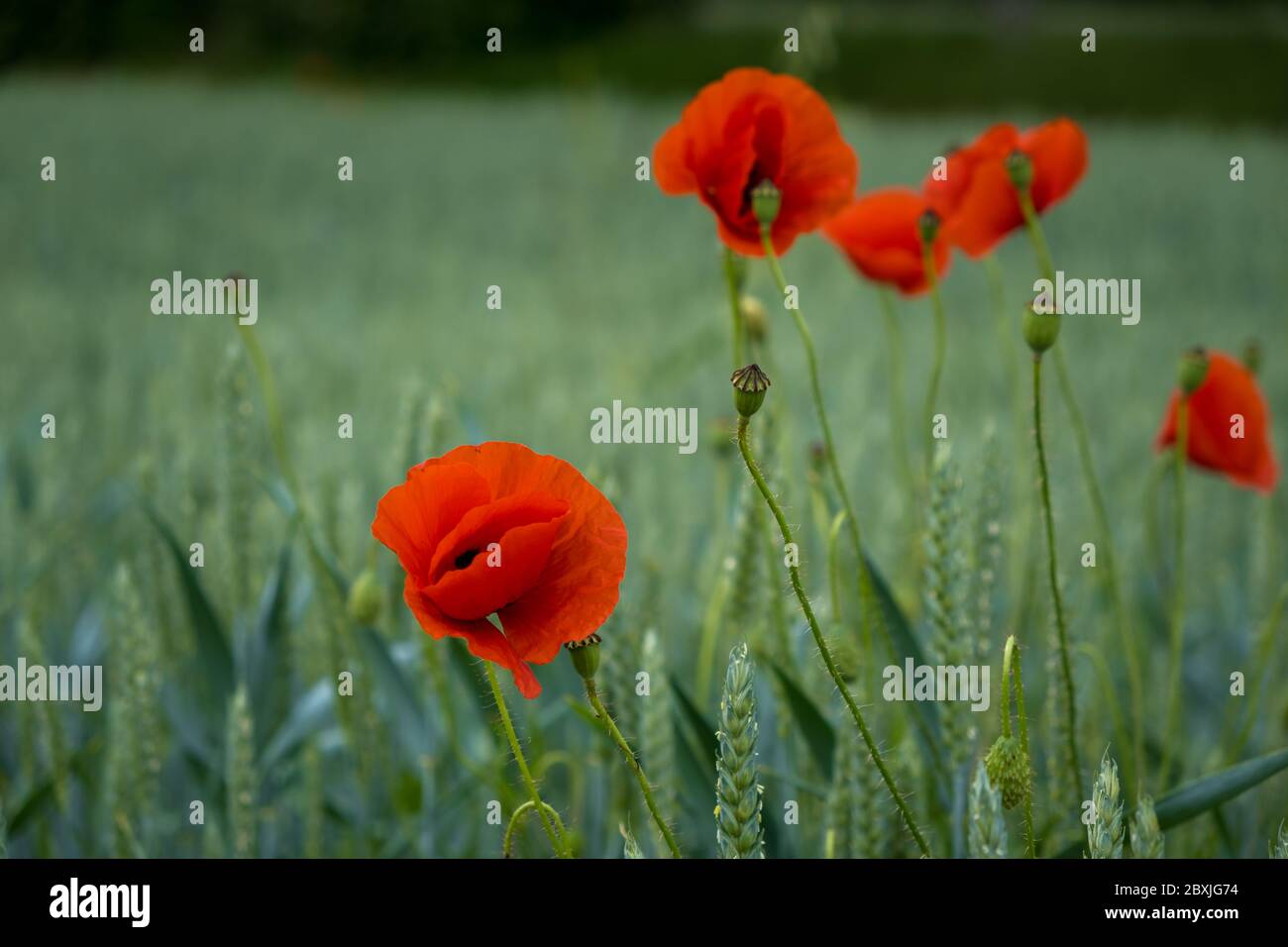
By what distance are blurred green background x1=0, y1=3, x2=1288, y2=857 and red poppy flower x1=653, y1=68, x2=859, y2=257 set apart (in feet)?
0.40

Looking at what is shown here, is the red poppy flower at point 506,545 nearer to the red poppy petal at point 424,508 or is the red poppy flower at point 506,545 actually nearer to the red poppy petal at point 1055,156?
the red poppy petal at point 424,508

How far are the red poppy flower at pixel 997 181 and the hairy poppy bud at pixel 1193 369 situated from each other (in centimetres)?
11

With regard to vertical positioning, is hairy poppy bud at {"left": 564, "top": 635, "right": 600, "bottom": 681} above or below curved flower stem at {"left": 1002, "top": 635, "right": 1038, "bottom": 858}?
above

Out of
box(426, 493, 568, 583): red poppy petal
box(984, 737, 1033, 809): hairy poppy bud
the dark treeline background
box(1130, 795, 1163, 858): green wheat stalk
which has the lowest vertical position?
box(1130, 795, 1163, 858): green wheat stalk

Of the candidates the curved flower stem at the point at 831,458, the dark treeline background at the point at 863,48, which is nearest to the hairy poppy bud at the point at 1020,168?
the curved flower stem at the point at 831,458

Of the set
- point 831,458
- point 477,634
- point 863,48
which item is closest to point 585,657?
point 477,634

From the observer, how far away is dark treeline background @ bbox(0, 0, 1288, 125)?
3170 millimetres

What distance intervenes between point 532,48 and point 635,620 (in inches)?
176

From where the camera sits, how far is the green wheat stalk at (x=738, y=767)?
1.00 feet

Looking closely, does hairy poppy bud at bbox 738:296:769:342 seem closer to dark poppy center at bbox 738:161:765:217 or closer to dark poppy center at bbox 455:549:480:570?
dark poppy center at bbox 738:161:765:217

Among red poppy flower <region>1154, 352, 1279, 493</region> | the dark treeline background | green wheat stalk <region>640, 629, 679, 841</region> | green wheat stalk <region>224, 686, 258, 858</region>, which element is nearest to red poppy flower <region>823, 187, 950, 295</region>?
red poppy flower <region>1154, 352, 1279, 493</region>

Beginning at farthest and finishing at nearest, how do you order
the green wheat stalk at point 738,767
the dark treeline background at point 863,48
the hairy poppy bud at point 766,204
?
the dark treeline background at point 863,48 < the hairy poppy bud at point 766,204 < the green wheat stalk at point 738,767
